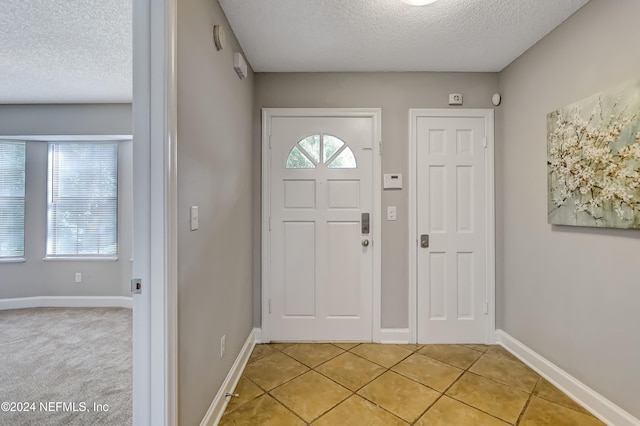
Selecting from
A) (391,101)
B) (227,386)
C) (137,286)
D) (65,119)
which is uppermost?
(65,119)

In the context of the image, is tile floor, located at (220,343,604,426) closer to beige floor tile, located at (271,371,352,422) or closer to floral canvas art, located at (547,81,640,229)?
beige floor tile, located at (271,371,352,422)

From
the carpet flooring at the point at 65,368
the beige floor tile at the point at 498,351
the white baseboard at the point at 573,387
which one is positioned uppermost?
the white baseboard at the point at 573,387

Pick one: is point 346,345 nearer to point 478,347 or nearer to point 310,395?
point 310,395

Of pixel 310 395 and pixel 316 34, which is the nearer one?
pixel 310 395

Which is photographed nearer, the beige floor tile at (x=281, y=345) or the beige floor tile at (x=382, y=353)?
the beige floor tile at (x=382, y=353)

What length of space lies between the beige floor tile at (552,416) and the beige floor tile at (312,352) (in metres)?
1.27

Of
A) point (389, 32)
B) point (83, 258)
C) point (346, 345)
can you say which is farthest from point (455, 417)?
point (83, 258)

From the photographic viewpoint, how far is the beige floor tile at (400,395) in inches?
65.1

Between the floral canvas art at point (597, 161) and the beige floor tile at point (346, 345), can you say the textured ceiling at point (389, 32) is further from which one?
the beige floor tile at point (346, 345)

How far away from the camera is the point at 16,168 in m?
3.42

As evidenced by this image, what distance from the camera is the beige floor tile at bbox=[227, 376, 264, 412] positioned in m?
1.69

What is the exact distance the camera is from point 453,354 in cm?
230

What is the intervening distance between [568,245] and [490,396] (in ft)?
3.66

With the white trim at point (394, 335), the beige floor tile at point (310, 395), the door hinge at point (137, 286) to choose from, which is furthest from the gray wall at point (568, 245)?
the door hinge at point (137, 286)
